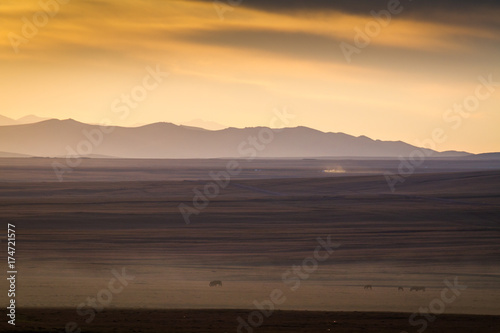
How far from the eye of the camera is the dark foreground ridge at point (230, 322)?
1806 cm

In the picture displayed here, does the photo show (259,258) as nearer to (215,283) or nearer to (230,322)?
(215,283)

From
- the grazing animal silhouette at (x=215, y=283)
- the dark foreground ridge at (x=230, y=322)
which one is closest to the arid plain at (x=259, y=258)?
the dark foreground ridge at (x=230, y=322)

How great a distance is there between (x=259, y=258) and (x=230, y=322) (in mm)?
13373

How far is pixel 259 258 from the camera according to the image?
32.2m

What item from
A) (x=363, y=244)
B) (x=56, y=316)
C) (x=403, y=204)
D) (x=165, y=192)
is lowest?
(x=56, y=316)

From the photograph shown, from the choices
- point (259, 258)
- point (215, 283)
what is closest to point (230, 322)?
point (215, 283)

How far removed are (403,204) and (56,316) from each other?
39964mm

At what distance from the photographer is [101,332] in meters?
17.6

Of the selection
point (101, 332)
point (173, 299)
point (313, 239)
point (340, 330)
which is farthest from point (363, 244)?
point (101, 332)

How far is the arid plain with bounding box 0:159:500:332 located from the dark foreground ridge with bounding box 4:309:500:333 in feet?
0.16

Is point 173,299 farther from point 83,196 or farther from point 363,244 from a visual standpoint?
point 83,196

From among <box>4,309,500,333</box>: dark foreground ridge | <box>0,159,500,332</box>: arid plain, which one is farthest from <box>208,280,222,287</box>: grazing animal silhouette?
<box>4,309,500,333</box>: dark foreground ridge

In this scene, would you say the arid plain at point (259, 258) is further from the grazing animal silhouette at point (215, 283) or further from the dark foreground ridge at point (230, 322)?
the grazing animal silhouette at point (215, 283)

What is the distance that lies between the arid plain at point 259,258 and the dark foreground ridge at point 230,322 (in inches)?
2.0
